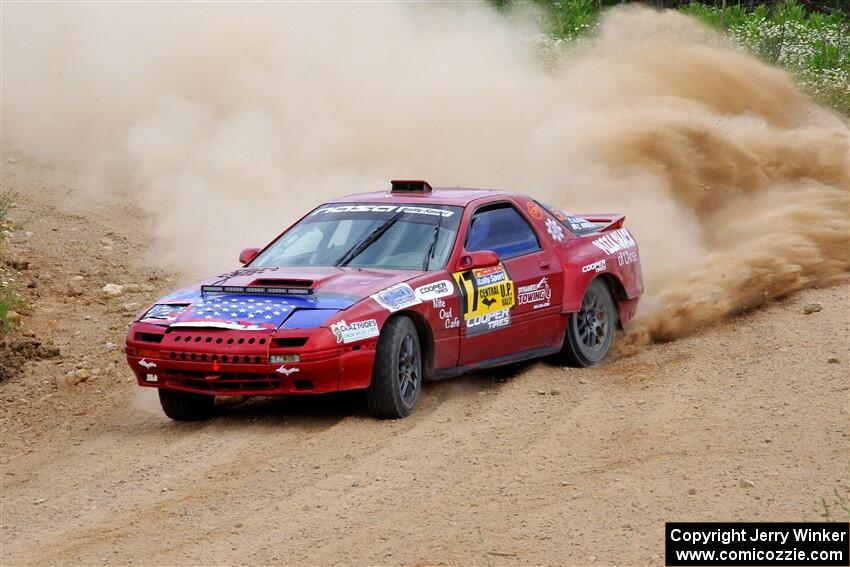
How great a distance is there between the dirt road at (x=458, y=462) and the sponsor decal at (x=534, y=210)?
3.75 feet

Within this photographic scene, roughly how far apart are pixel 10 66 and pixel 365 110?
20.4ft

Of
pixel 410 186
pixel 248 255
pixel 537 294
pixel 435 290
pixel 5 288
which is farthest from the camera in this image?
pixel 5 288

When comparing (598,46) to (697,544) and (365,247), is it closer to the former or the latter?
(365,247)

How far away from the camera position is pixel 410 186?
10086 millimetres

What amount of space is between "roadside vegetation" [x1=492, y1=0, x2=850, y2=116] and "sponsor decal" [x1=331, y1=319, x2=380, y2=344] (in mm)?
11175

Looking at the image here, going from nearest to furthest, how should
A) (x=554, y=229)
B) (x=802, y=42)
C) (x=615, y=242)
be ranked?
(x=554, y=229) → (x=615, y=242) → (x=802, y=42)

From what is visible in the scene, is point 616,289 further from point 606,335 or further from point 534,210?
point 534,210

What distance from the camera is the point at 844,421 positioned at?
7703mm

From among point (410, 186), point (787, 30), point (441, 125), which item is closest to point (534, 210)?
point (410, 186)

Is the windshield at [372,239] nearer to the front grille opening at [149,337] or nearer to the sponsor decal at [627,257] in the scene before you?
the front grille opening at [149,337]

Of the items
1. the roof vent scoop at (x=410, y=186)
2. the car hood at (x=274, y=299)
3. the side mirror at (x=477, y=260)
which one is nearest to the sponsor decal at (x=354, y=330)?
the car hood at (x=274, y=299)

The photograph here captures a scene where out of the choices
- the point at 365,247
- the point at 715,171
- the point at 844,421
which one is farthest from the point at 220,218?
the point at 844,421

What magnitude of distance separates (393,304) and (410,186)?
1.89 metres

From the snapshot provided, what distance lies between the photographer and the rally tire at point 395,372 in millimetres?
8289
